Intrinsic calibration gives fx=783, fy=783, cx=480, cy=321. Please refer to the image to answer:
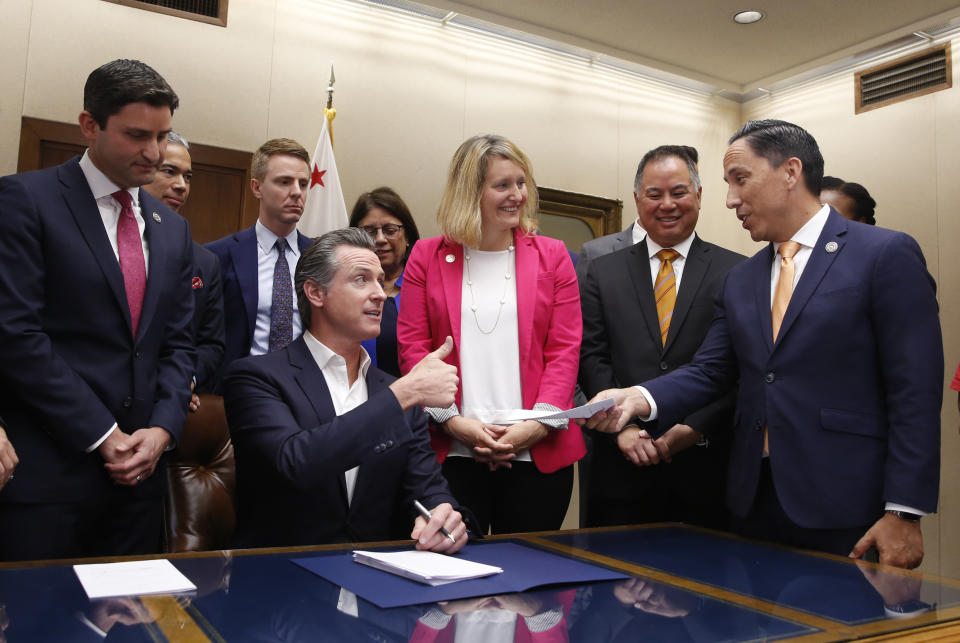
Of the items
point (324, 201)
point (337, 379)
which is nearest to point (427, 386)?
point (337, 379)

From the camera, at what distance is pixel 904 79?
547 cm

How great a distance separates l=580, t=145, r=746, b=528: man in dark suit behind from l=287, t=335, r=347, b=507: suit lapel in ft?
2.92

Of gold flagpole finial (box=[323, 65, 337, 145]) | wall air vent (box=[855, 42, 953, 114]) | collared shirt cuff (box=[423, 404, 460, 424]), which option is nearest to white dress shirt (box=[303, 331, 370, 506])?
collared shirt cuff (box=[423, 404, 460, 424])

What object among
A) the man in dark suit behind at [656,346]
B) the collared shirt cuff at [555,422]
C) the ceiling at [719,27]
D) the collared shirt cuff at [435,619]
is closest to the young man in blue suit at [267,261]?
the collared shirt cuff at [555,422]

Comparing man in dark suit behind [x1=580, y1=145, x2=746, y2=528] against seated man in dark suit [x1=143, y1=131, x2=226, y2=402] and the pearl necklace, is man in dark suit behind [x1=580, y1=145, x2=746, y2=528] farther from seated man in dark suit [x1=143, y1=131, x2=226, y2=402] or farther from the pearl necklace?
seated man in dark suit [x1=143, y1=131, x2=226, y2=402]

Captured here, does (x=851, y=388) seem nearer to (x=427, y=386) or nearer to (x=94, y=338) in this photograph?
(x=427, y=386)

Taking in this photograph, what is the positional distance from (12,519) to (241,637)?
110 centimetres

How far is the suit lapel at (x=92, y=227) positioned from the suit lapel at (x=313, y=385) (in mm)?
427

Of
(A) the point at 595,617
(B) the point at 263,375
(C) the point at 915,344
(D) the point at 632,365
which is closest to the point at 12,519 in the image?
(B) the point at 263,375

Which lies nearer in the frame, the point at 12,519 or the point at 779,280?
the point at 12,519

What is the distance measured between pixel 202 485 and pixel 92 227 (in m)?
0.75

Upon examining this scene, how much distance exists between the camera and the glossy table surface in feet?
3.56

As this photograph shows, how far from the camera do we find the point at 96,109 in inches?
81.7

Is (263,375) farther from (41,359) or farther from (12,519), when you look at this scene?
(12,519)
